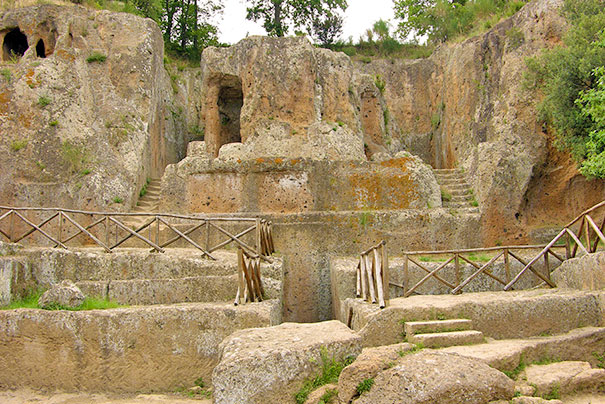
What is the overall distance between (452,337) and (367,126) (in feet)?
44.1

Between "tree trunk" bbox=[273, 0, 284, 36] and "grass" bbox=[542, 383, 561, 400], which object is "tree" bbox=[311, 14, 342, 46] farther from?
"grass" bbox=[542, 383, 561, 400]

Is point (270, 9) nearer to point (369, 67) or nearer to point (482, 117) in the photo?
point (369, 67)

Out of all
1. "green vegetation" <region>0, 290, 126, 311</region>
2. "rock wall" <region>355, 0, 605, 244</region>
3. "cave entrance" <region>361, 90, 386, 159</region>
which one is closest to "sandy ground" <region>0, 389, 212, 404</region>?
"green vegetation" <region>0, 290, 126, 311</region>

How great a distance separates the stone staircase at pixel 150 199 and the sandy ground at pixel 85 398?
744cm

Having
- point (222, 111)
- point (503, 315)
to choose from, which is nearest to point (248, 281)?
point (503, 315)

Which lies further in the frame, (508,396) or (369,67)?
(369,67)

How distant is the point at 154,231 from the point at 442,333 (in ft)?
23.4

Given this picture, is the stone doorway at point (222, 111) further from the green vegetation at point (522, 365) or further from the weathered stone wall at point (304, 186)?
the green vegetation at point (522, 365)

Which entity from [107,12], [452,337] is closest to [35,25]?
[107,12]

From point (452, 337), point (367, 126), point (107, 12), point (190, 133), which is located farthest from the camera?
point (190, 133)

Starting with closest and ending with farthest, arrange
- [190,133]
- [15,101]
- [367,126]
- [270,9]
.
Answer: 1. [15,101]
2. [367,126]
3. [190,133]
4. [270,9]

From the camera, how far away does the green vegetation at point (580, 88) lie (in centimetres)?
1048

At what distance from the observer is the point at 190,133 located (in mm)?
19844

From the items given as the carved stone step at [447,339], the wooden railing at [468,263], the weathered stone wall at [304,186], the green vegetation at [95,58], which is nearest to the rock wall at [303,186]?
the weathered stone wall at [304,186]
